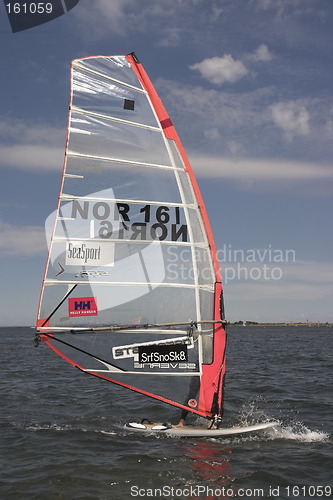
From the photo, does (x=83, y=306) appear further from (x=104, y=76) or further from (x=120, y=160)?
(x=104, y=76)

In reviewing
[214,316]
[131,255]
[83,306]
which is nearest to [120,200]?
[131,255]

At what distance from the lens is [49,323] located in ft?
27.9

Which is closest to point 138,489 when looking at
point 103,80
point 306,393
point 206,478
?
point 206,478

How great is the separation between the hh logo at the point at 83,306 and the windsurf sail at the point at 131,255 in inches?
0.8

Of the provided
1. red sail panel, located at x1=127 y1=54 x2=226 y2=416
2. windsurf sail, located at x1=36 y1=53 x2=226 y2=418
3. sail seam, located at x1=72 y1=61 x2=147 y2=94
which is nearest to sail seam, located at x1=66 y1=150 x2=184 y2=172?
windsurf sail, located at x1=36 y1=53 x2=226 y2=418

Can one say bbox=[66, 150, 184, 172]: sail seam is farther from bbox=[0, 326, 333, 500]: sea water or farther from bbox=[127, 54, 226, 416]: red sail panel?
bbox=[0, 326, 333, 500]: sea water

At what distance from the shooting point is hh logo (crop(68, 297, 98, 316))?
860cm

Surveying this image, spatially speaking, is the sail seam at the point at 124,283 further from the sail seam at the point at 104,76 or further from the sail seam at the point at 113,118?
the sail seam at the point at 104,76

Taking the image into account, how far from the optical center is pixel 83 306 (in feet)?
28.4

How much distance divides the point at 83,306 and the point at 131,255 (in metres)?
1.35

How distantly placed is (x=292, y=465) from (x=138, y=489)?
9.50 ft

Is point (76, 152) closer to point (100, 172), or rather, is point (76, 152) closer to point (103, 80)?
point (100, 172)

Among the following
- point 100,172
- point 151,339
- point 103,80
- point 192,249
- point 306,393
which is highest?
point 103,80

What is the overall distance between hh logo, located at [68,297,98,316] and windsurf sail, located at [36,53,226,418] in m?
0.02
